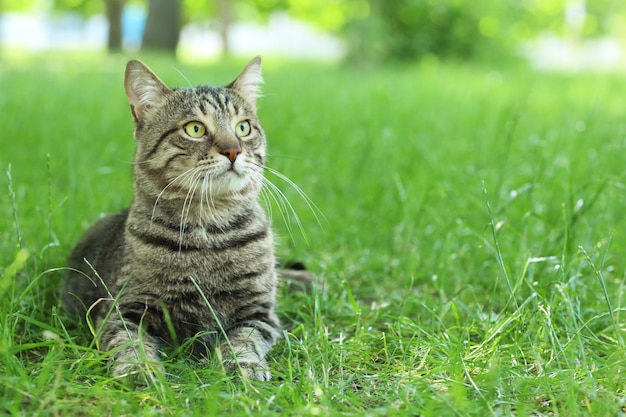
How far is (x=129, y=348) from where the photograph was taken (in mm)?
2602

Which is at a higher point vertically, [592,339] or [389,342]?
[592,339]

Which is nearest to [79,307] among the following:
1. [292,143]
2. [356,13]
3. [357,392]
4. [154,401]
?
[154,401]

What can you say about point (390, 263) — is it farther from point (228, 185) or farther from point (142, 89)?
point (142, 89)

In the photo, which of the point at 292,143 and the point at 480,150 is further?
the point at 292,143

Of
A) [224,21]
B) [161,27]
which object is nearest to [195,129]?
[161,27]

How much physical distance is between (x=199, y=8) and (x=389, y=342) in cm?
3132

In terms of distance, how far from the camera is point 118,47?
2283 centimetres

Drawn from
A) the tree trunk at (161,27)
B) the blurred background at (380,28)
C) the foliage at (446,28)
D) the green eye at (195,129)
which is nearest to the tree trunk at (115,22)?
the blurred background at (380,28)

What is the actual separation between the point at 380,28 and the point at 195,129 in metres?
13.2

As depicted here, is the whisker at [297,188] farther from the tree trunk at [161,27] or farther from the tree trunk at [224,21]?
the tree trunk at [224,21]

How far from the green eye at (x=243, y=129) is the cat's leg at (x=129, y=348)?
944 mm

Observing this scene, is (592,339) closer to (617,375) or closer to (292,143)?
(617,375)

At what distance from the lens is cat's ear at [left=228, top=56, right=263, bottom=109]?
324 cm

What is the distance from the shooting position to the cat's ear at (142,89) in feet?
9.70
